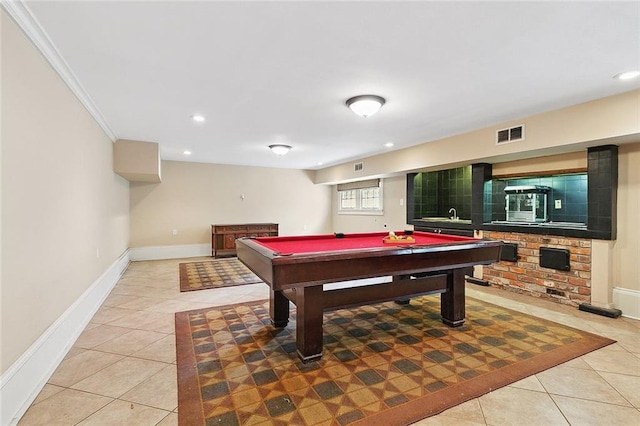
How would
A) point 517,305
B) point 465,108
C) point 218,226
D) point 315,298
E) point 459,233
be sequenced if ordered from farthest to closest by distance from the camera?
point 218,226 → point 459,233 → point 517,305 → point 465,108 → point 315,298

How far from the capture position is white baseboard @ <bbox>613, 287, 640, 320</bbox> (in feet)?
11.0

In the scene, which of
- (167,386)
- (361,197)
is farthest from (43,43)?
(361,197)

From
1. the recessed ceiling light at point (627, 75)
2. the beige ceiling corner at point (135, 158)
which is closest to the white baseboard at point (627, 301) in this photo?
the recessed ceiling light at point (627, 75)

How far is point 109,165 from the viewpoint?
183 inches

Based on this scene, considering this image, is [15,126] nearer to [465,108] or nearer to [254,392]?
[254,392]

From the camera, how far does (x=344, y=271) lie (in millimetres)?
2369

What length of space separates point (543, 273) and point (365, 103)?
10.9 ft

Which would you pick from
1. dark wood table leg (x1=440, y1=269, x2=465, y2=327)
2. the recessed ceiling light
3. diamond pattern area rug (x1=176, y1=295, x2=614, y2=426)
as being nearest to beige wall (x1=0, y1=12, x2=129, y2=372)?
diamond pattern area rug (x1=176, y1=295, x2=614, y2=426)

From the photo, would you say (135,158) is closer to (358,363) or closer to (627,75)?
(358,363)

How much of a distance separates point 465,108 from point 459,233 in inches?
91.7

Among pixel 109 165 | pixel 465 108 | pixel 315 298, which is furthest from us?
pixel 109 165

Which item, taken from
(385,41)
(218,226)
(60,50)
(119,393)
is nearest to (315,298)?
(119,393)

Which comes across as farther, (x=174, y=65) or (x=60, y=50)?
(x=174, y=65)

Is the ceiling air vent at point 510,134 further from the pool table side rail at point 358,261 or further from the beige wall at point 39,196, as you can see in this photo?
the beige wall at point 39,196
